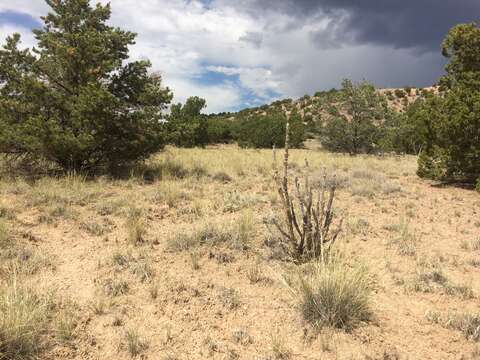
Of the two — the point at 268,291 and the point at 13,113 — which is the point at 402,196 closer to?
the point at 268,291

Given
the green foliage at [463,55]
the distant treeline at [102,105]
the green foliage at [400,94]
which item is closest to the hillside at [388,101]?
the green foliage at [400,94]

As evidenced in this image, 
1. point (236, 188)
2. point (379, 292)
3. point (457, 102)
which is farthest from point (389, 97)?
point (379, 292)

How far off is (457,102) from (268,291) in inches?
341

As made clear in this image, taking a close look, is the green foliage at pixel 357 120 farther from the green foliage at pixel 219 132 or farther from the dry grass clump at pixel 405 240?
the dry grass clump at pixel 405 240

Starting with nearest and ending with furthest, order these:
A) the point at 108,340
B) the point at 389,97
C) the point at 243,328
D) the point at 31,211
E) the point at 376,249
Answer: the point at 108,340, the point at 243,328, the point at 376,249, the point at 31,211, the point at 389,97

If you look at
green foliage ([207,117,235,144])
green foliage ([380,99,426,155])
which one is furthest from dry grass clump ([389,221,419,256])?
green foliage ([207,117,235,144])

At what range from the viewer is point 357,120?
2067 centimetres

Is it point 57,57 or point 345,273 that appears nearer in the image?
point 345,273

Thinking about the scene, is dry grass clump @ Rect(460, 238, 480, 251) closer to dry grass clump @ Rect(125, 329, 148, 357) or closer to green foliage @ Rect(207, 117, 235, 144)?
dry grass clump @ Rect(125, 329, 148, 357)

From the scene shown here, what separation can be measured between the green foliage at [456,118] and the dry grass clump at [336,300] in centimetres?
784

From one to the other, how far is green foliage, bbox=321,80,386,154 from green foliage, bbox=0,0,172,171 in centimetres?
1331

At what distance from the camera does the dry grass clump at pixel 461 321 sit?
3.38 m

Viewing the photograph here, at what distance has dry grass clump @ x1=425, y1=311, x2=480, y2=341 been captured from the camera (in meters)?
3.38

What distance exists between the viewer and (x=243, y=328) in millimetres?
3502
